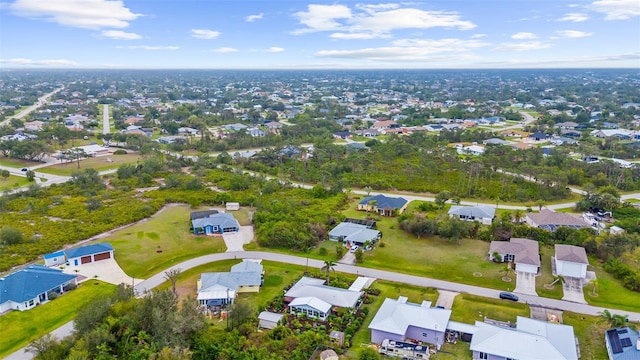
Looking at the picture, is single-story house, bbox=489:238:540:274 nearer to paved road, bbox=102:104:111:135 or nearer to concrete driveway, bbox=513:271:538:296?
concrete driveway, bbox=513:271:538:296

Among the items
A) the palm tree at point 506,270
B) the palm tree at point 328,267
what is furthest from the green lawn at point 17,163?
the palm tree at point 506,270

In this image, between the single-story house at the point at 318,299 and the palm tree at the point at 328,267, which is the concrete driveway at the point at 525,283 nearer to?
the single-story house at the point at 318,299

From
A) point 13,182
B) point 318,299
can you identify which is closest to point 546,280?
point 318,299

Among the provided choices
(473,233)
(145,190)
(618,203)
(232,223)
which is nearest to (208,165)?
(145,190)

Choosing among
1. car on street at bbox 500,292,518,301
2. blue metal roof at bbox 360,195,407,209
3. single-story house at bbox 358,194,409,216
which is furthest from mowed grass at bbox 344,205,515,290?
blue metal roof at bbox 360,195,407,209

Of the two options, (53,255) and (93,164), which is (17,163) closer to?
(93,164)

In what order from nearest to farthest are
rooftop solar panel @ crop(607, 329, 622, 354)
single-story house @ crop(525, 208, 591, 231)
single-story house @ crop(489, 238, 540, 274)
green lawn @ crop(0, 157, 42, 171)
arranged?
rooftop solar panel @ crop(607, 329, 622, 354) < single-story house @ crop(489, 238, 540, 274) < single-story house @ crop(525, 208, 591, 231) < green lawn @ crop(0, 157, 42, 171)

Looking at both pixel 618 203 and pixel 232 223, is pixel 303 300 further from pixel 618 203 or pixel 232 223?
pixel 618 203
